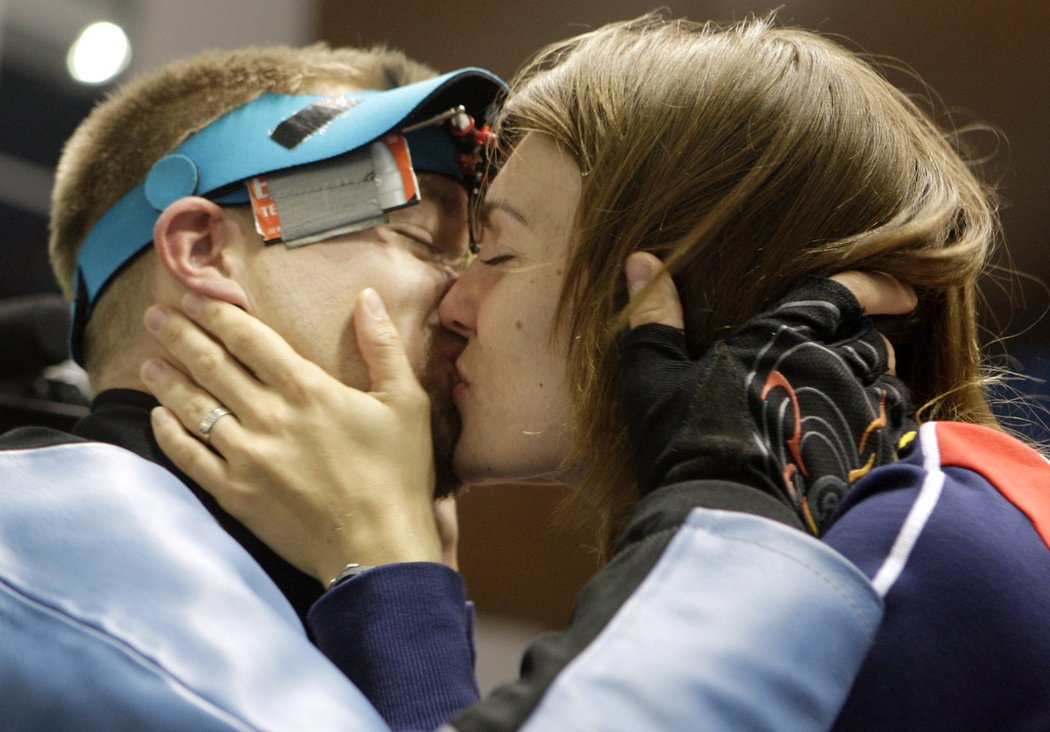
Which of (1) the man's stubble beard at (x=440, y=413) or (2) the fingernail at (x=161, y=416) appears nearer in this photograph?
(2) the fingernail at (x=161, y=416)

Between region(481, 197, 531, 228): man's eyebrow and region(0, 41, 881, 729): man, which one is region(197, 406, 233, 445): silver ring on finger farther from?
region(481, 197, 531, 228): man's eyebrow

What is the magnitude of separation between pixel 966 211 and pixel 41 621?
0.95 metres

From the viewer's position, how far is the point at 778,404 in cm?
87

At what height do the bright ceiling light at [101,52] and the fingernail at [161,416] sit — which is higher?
the bright ceiling light at [101,52]

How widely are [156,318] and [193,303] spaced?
47 millimetres

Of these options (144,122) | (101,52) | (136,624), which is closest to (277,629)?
(136,624)

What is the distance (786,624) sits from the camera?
666mm

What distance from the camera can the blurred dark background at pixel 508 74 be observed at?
Answer: 1.98 m

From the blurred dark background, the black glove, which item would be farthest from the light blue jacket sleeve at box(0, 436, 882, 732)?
the blurred dark background

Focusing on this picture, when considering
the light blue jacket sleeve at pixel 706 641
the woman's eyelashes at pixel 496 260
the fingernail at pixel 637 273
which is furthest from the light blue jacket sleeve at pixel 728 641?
the woman's eyelashes at pixel 496 260

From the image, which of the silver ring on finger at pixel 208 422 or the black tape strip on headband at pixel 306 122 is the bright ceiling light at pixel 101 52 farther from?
the silver ring on finger at pixel 208 422

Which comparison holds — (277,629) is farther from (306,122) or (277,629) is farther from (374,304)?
(306,122)

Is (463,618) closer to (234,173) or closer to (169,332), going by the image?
(169,332)

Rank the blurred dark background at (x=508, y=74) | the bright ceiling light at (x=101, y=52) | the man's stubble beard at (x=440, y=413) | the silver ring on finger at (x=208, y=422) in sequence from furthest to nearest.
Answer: the bright ceiling light at (x=101, y=52) → the blurred dark background at (x=508, y=74) → the man's stubble beard at (x=440, y=413) → the silver ring on finger at (x=208, y=422)
